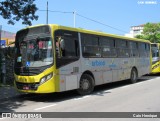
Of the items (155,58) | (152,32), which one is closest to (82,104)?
(155,58)

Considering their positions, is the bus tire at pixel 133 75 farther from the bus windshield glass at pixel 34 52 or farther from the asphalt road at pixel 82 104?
the bus windshield glass at pixel 34 52

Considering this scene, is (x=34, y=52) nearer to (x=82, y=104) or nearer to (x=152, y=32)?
(x=82, y=104)

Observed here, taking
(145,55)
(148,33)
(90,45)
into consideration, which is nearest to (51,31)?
(90,45)

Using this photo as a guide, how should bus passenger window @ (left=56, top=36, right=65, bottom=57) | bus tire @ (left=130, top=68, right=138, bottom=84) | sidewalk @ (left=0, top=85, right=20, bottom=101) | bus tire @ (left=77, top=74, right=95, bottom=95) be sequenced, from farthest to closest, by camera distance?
bus tire @ (left=130, top=68, right=138, bottom=84) → bus tire @ (left=77, top=74, right=95, bottom=95) → sidewalk @ (left=0, top=85, right=20, bottom=101) → bus passenger window @ (left=56, top=36, right=65, bottom=57)

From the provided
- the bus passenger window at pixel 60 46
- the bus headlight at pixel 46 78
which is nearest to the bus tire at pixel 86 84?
the bus passenger window at pixel 60 46

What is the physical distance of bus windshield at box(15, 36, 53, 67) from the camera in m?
11.2

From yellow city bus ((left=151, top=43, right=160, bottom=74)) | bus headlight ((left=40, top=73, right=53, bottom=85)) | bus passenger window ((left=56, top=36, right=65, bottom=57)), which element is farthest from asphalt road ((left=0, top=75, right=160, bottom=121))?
yellow city bus ((left=151, top=43, right=160, bottom=74))

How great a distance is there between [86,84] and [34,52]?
290 centimetres

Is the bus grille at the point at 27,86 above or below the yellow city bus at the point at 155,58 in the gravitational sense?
below

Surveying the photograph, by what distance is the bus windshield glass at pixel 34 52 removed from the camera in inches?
Result: 443

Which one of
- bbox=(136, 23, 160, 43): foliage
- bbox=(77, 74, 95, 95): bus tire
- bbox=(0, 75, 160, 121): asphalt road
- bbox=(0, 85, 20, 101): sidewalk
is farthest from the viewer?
bbox=(136, 23, 160, 43): foliage

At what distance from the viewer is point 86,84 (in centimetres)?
1305

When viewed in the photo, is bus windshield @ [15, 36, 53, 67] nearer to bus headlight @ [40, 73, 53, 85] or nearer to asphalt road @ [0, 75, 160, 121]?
bus headlight @ [40, 73, 53, 85]

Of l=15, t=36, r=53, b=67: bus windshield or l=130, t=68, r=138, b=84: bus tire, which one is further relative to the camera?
l=130, t=68, r=138, b=84: bus tire
